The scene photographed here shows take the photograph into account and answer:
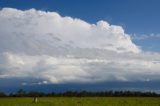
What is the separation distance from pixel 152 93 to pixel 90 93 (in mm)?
25222

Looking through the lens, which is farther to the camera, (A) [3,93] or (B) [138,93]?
(B) [138,93]

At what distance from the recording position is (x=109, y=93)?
169500 millimetres

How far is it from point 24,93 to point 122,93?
3905 cm

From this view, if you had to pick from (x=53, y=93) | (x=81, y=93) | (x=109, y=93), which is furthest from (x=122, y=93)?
(x=53, y=93)

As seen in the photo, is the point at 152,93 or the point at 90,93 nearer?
the point at 152,93

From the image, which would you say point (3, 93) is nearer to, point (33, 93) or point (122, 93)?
point (33, 93)

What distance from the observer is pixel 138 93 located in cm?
16512

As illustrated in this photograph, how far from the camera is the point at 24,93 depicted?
15425 cm

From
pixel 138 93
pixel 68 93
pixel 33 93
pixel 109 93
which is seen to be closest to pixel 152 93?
pixel 138 93

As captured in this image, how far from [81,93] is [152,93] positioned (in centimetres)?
2739

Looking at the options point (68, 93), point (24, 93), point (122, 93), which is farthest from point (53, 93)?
point (122, 93)

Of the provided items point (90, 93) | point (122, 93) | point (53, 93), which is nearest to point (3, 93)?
point (53, 93)

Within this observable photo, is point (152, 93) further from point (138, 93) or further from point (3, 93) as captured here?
point (3, 93)

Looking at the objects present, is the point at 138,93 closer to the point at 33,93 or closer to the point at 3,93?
the point at 33,93
